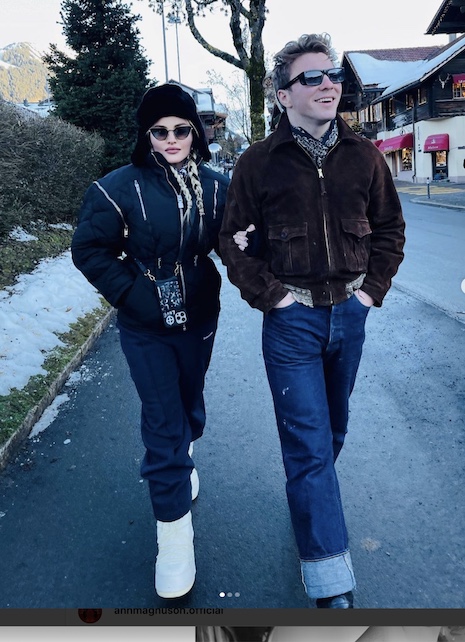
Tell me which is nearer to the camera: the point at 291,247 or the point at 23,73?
the point at 291,247

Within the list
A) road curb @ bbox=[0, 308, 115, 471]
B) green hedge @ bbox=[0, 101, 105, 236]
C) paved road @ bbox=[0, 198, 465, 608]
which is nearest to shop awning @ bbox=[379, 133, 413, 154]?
paved road @ bbox=[0, 198, 465, 608]

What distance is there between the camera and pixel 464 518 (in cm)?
217

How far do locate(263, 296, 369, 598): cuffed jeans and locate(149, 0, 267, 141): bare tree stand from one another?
814 mm

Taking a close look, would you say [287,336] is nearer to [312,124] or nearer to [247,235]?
[247,235]

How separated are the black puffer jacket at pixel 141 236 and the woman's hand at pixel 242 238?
19cm

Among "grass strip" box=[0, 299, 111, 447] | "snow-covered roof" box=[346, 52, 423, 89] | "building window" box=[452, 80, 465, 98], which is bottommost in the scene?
"grass strip" box=[0, 299, 111, 447]

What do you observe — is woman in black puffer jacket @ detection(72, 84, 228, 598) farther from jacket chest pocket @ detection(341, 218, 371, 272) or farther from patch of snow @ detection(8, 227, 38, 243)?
patch of snow @ detection(8, 227, 38, 243)

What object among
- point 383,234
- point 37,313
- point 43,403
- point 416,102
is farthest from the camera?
point 37,313

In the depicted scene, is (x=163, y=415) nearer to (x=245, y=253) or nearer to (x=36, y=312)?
(x=245, y=253)

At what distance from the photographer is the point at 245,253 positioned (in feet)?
6.17

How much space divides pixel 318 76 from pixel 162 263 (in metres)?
0.76

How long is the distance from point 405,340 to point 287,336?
274 cm

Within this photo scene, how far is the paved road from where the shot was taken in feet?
6.19

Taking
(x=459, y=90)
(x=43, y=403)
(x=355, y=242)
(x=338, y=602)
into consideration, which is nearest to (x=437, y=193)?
(x=459, y=90)
